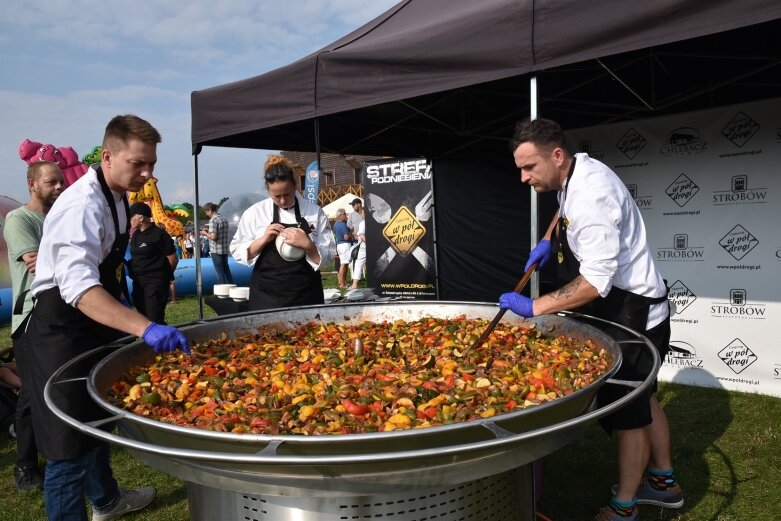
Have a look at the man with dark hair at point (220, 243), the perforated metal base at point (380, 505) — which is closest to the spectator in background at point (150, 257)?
the man with dark hair at point (220, 243)

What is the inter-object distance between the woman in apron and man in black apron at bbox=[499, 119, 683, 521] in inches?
67.5

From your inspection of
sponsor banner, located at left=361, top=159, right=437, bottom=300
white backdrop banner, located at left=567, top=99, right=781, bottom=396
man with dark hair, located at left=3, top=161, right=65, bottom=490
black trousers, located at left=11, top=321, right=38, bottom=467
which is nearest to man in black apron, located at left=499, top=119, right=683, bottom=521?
white backdrop banner, located at left=567, top=99, right=781, bottom=396

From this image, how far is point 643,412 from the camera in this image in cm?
268

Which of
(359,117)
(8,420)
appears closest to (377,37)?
(359,117)

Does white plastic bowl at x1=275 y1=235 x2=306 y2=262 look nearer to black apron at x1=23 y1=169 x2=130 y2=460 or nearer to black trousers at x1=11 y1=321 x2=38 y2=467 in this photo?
black apron at x1=23 y1=169 x2=130 y2=460

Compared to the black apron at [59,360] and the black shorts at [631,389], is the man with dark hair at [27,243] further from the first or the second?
the black shorts at [631,389]

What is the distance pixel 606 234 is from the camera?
7.73ft

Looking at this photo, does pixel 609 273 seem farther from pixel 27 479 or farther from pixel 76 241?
pixel 27 479

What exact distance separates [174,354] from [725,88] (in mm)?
5134

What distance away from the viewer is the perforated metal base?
1.55 m

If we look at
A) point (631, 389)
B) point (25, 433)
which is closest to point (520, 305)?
point (631, 389)

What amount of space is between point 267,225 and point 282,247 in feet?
1.02

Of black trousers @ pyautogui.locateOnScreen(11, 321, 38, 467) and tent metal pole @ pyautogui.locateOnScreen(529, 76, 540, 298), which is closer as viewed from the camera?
tent metal pole @ pyautogui.locateOnScreen(529, 76, 540, 298)

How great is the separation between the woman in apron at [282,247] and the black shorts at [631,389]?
2.10 meters
